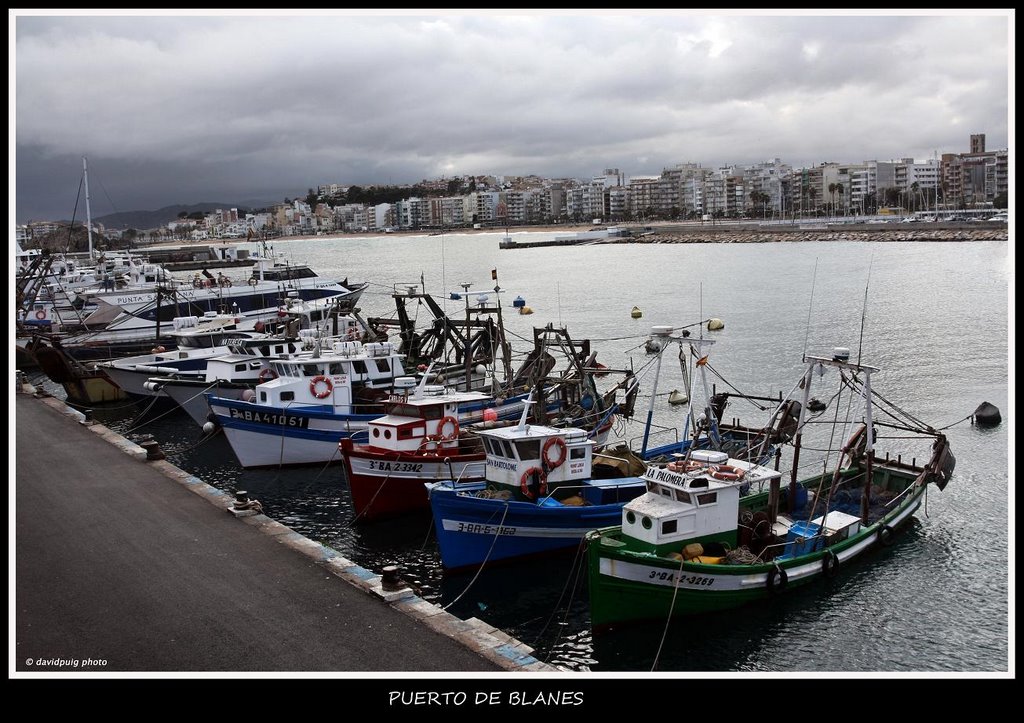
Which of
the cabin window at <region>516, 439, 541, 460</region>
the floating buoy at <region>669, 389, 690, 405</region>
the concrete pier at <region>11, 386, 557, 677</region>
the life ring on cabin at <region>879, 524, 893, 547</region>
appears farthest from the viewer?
the floating buoy at <region>669, 389, 690, 405</region>

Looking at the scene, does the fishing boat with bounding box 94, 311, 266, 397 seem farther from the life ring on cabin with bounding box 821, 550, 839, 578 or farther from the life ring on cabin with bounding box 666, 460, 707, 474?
the life ring on cabin with bounding box 821, 550, 839, 578

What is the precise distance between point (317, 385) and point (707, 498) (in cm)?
1459

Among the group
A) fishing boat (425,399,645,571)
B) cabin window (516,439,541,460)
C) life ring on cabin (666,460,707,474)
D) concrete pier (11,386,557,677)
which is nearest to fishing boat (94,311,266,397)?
concrete pier (11,386,557,677)

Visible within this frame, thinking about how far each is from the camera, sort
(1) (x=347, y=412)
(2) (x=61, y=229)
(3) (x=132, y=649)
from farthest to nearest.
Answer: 1. (2) (x=61, y=229)
2. (1) (x=347, y=412)
3. (3) (x=132, y=649)

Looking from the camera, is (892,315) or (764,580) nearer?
(764,580)

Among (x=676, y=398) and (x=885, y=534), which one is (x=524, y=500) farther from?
(x=676, y=398)

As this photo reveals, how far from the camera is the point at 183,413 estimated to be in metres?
37.1

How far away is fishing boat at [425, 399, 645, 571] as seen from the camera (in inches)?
746

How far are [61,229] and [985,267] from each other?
5047 inches

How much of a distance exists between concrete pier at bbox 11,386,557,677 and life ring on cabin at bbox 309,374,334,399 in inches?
309

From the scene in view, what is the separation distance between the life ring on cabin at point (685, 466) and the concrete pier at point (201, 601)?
5.19 m

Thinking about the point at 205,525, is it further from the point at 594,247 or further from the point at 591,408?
the point at 594,247

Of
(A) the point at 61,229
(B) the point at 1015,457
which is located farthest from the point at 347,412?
(A) the point at 61,229

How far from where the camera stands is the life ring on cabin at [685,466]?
1694 centimetres
